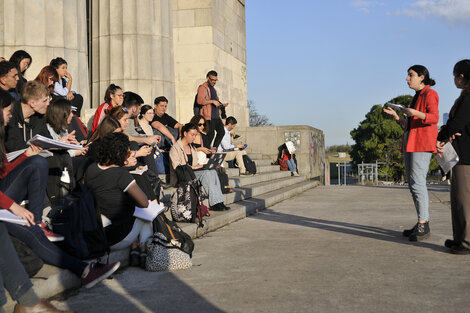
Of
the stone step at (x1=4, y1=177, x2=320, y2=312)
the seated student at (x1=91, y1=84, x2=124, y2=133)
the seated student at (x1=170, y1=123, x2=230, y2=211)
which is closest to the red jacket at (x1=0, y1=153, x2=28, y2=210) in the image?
the stone step at (x1=4, y1=177, x2=320, y2=312)

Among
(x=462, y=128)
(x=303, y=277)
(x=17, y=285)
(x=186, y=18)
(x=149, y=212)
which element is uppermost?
(x=186, y=18)

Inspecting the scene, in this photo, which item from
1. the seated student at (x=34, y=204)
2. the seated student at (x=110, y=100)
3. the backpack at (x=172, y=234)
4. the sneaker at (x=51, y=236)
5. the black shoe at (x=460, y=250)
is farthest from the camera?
the seated student at (x=110, y=100)

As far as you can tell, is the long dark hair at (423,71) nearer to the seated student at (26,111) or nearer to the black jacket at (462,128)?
the black jacket at (462,128)

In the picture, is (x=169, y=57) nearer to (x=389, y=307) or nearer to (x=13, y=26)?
(x=13, y=26)

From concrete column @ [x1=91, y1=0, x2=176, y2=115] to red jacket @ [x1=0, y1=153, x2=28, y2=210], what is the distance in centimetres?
834

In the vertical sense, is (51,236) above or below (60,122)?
below

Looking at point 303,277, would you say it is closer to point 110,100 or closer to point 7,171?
point 7,171

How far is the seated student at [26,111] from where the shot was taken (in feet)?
15.6

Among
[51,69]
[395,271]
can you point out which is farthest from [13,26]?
[395,271]

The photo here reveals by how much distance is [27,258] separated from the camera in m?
3.84

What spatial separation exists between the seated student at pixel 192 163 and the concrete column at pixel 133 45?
17.0 feet

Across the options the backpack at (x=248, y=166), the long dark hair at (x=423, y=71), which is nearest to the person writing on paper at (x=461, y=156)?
the long dark hair at (x=423, y=71)

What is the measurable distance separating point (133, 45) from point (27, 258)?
9.47 metres

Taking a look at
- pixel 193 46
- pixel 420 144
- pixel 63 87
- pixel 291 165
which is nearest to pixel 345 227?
pixel 420 144
